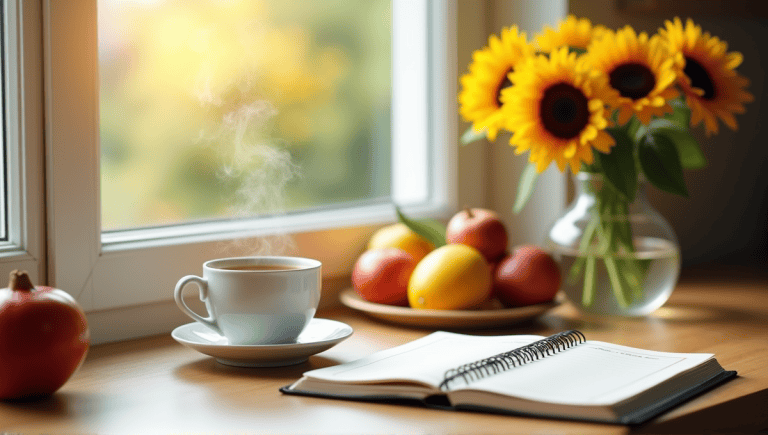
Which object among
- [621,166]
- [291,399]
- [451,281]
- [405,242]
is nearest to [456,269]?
[451,281]

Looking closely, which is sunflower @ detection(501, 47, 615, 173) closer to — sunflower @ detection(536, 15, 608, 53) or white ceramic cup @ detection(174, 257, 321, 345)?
sunflower @ detection(536, 15, 608, 53)

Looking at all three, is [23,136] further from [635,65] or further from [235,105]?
[635,65]

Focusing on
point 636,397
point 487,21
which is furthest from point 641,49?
point 636,397

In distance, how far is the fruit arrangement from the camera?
112cm

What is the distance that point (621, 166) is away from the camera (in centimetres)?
116

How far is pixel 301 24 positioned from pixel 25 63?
1.53ft

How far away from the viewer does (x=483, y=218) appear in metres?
1.23

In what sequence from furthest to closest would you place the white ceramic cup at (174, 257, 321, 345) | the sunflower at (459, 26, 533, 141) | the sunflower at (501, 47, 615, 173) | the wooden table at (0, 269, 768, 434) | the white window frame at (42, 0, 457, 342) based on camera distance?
1. the sunflower at (459, 26, 533, 141)
2. the sunflower at (501, 47, 615, 173)
3. the white window frame at (42, 0, 457, 342)
4. the white ceramic cup at (174, 257, 321, 345)
5. the wooden table at (0, 269, 768, 434)

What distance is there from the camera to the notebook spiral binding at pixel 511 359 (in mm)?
772

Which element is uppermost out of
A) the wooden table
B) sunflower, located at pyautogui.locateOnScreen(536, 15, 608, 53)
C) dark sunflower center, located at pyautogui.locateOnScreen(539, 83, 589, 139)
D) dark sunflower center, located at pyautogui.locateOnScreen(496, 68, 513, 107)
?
sunflower, located at pyautogui.locateOnScreen(536, 15, 608, 53)

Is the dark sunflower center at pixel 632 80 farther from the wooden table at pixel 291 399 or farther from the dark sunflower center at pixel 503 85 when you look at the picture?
the wooden table at pixel 291 399

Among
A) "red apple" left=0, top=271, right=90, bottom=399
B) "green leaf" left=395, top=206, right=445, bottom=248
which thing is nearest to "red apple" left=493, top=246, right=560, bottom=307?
"green leaf" left=395, top=206, right=445, bottom=248

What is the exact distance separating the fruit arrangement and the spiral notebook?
0.20 meters

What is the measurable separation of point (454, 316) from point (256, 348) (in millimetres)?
311
